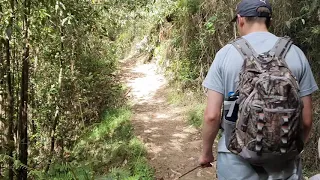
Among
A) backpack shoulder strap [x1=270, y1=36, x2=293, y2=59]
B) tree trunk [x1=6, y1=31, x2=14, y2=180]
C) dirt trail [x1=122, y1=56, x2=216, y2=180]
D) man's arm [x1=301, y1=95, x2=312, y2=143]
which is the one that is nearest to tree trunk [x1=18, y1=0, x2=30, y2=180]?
tree trunk [x1=6, y1=31, x2=14, y2=180]

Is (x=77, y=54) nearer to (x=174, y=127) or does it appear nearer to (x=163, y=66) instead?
(x=174, y=127)

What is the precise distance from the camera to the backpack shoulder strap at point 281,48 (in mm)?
1911

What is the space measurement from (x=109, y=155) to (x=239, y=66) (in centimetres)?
501

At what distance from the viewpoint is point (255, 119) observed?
173 centimetres

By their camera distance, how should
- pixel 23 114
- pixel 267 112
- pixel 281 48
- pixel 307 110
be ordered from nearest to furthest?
pixel 267 112
pixel 281 48
pixel 307 110
pixel 23 114

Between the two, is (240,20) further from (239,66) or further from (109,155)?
(109,155)

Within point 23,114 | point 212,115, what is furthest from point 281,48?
point 23,114

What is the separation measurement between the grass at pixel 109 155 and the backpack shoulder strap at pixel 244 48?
9.80 feet

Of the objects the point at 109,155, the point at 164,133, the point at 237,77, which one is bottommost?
the point at 109,155

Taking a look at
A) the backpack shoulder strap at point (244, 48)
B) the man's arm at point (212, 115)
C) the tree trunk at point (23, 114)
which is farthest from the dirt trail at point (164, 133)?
the backpack shoulder strap at point (244, 48)

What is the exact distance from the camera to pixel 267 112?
171 centimetres

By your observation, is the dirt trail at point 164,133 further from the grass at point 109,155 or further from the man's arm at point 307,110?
the man's arm at point 307,110

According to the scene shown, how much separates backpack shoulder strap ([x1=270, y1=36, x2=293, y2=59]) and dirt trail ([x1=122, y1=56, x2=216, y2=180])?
12.1ft

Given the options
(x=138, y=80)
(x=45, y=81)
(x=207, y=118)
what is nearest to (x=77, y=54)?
(x=45, y=81)
